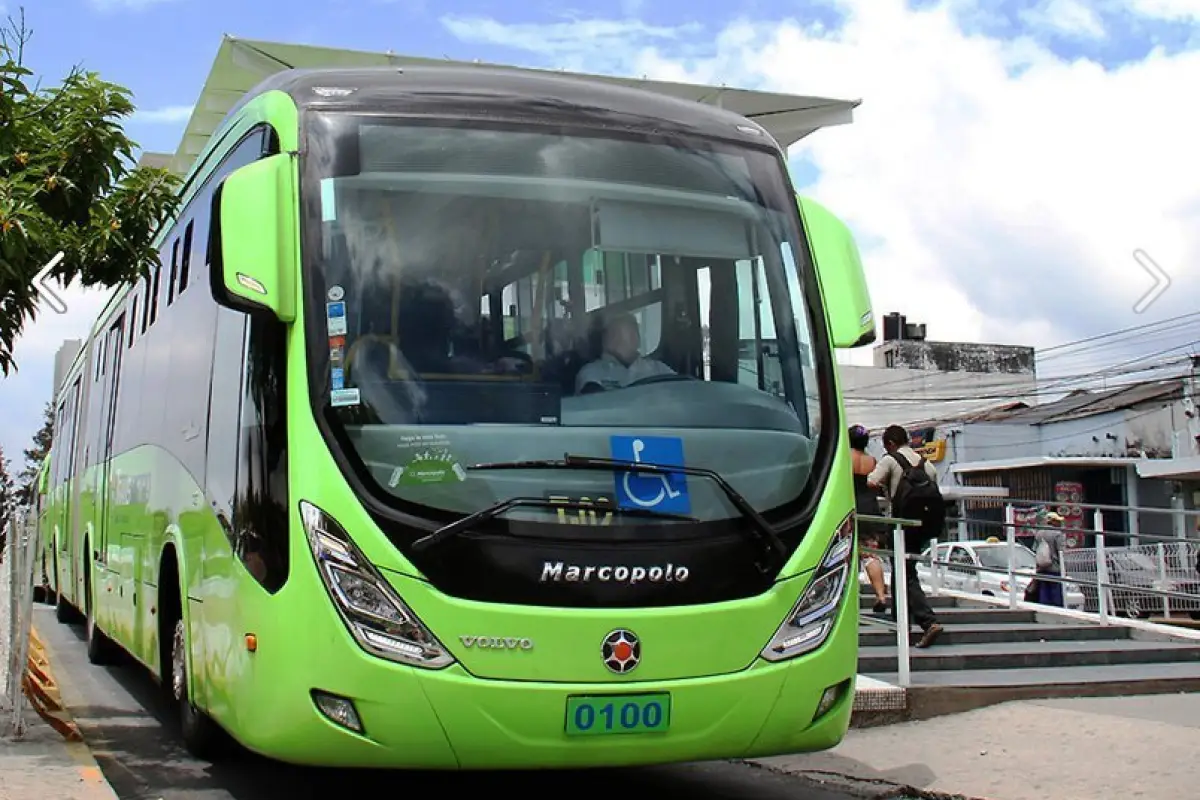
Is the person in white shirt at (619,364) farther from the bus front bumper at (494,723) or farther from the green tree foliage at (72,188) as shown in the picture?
the green tree foliage at (72,188)

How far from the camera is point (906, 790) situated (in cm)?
691

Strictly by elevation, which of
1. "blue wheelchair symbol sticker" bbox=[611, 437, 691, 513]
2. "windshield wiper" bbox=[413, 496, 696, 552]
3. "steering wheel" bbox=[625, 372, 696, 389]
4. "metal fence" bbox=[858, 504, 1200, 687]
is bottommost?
"metal fence" bbox=[858, 504, 1200, 687]

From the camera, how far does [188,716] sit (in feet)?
23.2

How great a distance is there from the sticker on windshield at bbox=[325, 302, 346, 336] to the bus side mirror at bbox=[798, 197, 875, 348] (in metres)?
2.22

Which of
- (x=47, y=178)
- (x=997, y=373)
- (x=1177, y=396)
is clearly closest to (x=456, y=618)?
(x=47, y=178)

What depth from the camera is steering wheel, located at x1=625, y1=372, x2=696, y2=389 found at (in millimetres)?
5559

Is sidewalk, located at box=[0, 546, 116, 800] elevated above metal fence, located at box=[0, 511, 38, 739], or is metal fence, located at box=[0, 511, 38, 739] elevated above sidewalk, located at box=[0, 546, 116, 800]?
metal fence, located at box=[0, 511, 38, 739]

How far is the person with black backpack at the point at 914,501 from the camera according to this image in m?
10.5

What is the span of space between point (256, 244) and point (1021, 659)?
24.2 ft

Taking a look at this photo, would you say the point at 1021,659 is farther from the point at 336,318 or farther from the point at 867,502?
the point at 336,318

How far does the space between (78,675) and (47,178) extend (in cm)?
614

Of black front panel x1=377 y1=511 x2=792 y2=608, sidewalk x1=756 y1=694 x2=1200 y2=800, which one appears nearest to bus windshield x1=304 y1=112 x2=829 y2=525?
black front panel x1=377 y1=511 x2=792 y2=608

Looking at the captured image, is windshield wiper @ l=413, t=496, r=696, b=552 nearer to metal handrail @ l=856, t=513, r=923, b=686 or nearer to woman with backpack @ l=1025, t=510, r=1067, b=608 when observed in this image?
metal handrail @ l=856, t=513, r=923, b=686

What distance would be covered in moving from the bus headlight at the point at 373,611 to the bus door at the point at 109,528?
14.8 ft
